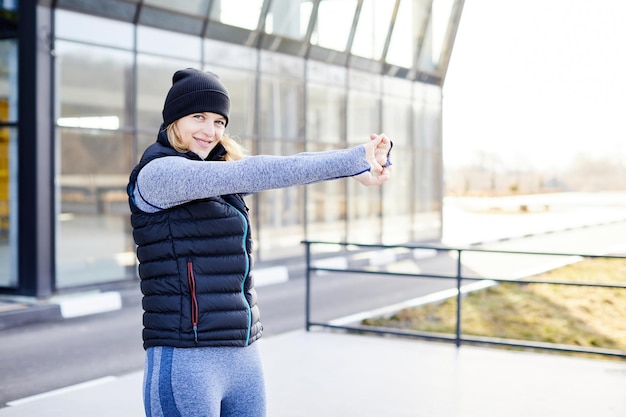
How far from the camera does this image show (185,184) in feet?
6.81

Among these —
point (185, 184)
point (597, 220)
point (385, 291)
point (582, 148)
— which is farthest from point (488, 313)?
point (582, 148)

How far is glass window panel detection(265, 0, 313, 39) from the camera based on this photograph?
642 inches

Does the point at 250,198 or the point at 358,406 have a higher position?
the point at 250,198

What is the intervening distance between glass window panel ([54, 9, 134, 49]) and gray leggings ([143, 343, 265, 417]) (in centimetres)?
1021

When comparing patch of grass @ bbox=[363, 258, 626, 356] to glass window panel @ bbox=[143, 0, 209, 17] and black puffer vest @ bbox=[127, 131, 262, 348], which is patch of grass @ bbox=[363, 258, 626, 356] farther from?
black puffer vest @ bbox=[127, 131, 262, 348]

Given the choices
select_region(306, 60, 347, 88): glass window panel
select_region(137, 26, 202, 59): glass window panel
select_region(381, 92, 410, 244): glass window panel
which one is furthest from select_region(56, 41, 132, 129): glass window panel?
select_region(381, 92, 410, 244): glass window panel

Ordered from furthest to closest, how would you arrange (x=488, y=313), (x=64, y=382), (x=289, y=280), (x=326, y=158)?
(x=289, y=280) < (x=488, y=313) < (x=64, y=382) < (x=326, y=158)

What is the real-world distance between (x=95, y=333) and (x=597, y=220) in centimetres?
3742

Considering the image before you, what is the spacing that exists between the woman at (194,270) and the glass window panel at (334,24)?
1564 centimetres

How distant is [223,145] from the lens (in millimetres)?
2350

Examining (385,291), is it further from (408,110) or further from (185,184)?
(185,184)

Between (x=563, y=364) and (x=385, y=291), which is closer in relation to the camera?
(x=563, y=364)

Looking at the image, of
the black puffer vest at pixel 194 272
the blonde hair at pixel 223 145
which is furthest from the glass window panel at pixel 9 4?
the black puffer vest at pixel 194 272

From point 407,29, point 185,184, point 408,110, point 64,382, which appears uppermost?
point 407,29
